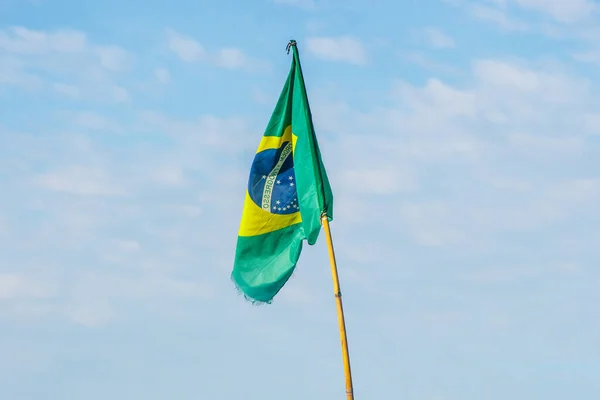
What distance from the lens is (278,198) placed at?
2447 centimetres

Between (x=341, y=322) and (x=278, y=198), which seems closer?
(x=341, y=322)

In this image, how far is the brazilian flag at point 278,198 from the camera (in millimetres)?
24016

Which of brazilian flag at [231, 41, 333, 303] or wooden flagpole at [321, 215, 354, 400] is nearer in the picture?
wooden flagpole at [321, 215, 354, 400]

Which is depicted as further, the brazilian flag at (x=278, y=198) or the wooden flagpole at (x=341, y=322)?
the brazilian flag at (x=278, y=198)

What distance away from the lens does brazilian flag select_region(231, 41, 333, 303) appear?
24016 mm

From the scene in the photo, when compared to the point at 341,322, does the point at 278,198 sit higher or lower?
higher

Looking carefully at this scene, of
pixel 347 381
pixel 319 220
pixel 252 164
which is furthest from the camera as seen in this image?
pixel 252 164

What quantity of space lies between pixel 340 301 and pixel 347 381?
1.67 meters

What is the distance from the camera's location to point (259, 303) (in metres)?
24.4

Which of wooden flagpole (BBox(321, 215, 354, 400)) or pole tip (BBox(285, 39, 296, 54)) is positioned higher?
pole tip (BBox(285, 39, 296, 54))

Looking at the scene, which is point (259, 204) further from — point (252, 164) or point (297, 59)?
point (297, 59)

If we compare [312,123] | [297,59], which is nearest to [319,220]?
[312,123]

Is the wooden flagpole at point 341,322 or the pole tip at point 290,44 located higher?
the pole tip at point 290,44

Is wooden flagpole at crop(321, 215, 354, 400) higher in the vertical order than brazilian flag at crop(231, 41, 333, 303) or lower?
lower
